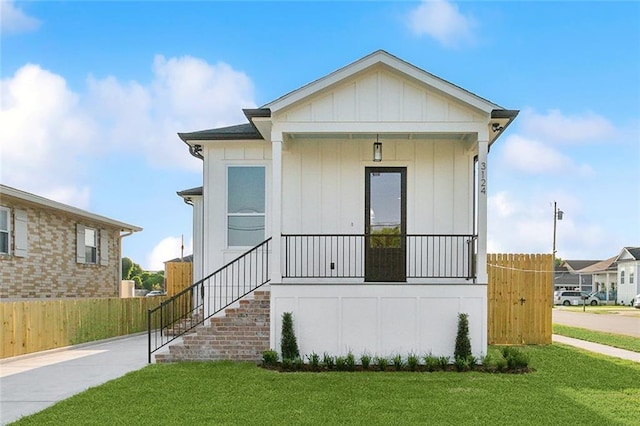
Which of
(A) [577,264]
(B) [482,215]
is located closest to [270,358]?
(B) [482,215]

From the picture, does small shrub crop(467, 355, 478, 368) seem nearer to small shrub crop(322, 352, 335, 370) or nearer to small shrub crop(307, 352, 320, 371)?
small shrub crop(322, 352, 335, 370)

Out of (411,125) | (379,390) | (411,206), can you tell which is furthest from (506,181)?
(379,390)

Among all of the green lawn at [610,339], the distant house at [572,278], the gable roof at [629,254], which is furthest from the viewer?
the distant house at [572,278]

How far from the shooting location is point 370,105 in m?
9.74

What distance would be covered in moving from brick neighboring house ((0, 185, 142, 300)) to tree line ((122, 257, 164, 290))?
1067 inches

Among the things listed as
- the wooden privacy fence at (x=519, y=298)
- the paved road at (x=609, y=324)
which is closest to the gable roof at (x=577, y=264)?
the paved road at (x=609, y=324)

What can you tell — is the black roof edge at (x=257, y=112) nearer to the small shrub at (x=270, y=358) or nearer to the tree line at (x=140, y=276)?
the small shrub at (x=270, y=358)

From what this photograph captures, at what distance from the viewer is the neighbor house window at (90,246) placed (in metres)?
17.4

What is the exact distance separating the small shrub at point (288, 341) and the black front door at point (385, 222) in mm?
2126

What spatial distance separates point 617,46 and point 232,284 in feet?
37.9

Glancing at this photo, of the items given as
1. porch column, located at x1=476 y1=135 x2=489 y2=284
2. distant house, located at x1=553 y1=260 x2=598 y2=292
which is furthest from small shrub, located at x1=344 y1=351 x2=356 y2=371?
distant house, located at x1=553 y1=260 x2=598 y2=292

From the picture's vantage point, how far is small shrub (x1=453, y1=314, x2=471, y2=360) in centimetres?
932

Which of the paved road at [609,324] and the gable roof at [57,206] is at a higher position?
the gable roof at [57,206]

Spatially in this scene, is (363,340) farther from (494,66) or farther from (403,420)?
(494,66)
